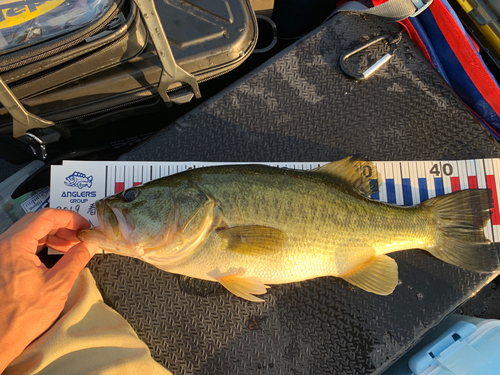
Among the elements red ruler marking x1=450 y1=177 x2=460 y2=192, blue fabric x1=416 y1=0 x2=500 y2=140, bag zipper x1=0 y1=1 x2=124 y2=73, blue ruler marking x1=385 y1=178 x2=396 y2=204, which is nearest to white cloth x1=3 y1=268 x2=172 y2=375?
bag zipper x1=0 y1=1 x2=124 y2=73

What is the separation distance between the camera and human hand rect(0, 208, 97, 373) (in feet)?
4.47

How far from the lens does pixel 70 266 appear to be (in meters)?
1.48

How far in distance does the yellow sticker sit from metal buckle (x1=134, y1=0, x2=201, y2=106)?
0.49 meters

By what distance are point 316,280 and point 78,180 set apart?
1.68 metres

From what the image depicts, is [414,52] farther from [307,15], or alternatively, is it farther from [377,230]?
[377,230]

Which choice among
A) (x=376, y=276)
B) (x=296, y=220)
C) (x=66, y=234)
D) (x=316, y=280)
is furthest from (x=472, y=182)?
(x=66, y=234)

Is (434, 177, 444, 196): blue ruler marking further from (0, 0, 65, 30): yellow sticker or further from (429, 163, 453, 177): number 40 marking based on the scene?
(0, 0, 65, 30): yellow sticker

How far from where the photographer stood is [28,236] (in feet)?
4.79

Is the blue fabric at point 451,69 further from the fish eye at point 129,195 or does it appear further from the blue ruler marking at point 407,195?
the fish eye at point 129,195

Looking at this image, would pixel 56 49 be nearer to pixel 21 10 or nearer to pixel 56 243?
pixel 21 10

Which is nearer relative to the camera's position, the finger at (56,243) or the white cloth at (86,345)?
the white cloth at (86,345)

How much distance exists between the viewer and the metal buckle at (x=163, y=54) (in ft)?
5.01

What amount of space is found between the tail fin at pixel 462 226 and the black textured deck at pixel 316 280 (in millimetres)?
179

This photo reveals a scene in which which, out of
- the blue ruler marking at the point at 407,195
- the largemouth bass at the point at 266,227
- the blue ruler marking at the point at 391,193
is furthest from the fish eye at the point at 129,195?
the blue ruler marking at the point at 407,195
